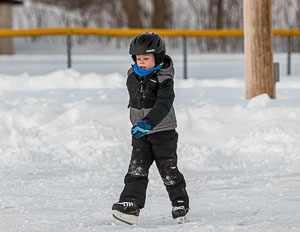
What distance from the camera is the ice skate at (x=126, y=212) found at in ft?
17.7

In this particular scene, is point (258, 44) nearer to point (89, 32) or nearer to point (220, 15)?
point (89, 32)

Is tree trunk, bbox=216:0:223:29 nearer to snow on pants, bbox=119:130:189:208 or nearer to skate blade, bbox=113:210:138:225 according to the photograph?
snow on pants, bbox=119:130:189:208

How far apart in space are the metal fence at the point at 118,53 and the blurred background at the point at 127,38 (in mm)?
23

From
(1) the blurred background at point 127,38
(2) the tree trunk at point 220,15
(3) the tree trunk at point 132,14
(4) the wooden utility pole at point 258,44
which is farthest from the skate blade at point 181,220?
(3) the tree trunk at point 132,14

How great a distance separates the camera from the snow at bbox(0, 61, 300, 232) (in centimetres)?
577

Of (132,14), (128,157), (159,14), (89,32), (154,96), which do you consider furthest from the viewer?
(132,14)

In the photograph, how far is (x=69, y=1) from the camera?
3148 centimetres

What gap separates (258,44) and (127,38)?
15.0m

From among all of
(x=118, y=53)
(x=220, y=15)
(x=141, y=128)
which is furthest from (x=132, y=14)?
(x=141, y=128)

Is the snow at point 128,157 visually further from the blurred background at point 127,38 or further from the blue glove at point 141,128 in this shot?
the blurred background at point 127,38

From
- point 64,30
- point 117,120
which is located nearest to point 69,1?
point 64,30

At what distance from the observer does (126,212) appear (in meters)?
5.41

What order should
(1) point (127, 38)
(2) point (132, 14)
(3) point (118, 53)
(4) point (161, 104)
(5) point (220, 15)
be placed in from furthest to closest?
1. (2) point (132, 14)
2. (5) point (220, 15)
3. (1) point (127, 38)
4. (3) point (118, 53)
5. (4) point (161, 104)

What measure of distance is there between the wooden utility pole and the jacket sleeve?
5.29 meters
